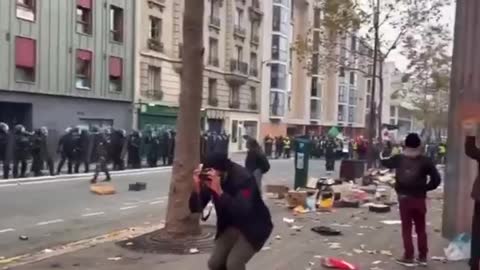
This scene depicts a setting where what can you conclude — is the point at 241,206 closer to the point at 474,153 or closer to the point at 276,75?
the point at 474,153

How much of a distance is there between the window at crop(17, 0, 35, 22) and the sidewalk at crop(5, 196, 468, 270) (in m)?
22.3

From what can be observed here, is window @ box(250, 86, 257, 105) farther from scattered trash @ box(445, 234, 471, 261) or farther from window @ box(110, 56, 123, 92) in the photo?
scattered trash @ box(445, 234, 471, 261)

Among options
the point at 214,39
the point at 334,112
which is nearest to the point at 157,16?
the point at 214,39

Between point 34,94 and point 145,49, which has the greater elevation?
point 145,49

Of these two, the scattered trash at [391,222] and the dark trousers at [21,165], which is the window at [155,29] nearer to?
the dark trousers at [21,165]

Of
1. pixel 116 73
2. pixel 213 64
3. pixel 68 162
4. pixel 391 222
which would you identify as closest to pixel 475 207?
pixel 391 222

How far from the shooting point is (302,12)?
73750mm

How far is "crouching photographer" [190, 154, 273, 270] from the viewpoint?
5.41m

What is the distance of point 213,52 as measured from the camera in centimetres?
5131

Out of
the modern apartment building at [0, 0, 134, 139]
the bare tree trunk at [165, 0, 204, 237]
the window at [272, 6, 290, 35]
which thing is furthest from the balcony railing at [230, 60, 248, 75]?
the bare tree trunk at [165, 0, 204, 237]

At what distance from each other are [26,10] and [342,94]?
6243cm

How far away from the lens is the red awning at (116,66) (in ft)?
125

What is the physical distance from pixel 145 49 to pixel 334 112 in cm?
4740

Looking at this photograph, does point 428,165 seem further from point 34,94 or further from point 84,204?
point 34,94
